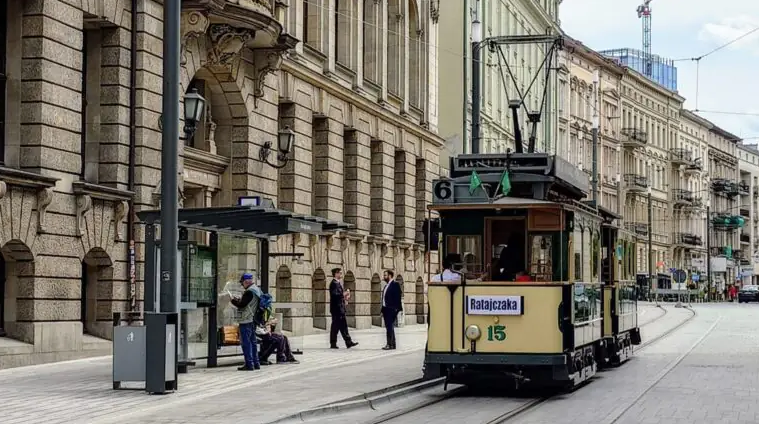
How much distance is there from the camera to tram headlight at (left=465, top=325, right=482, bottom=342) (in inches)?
766

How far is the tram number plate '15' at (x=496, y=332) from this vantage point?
19391mm

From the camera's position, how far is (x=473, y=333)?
19469 mm

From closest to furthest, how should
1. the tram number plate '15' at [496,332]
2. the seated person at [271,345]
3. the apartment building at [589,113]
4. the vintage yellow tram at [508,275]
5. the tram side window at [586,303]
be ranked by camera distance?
the vintage yellow tram at [508,275] → the tram number plate '15' at [496,332] → the tram side window at [586,303] → the seated person at [271,345] → the apartment building at [589,113]

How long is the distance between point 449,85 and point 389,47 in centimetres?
1384

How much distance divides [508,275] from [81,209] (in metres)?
8.80

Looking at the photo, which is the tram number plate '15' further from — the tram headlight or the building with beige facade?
the building with beige facade

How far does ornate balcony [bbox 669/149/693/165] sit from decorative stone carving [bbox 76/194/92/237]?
105 metres

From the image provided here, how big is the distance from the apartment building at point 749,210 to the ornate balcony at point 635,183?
4366 cm

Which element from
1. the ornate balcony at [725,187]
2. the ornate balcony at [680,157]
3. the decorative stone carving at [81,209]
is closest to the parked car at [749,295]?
the ornate balcony at [680,157]

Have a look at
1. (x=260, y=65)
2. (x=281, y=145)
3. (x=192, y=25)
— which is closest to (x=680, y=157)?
(x=281, y=145)

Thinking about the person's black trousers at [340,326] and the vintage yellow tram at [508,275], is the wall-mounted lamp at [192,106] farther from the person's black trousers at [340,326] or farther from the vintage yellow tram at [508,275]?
the person's black trousers at [340,326]

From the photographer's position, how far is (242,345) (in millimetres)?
22688

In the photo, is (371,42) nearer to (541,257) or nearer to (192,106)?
(192,106)

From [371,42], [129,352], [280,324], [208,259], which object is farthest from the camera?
[371,42]
